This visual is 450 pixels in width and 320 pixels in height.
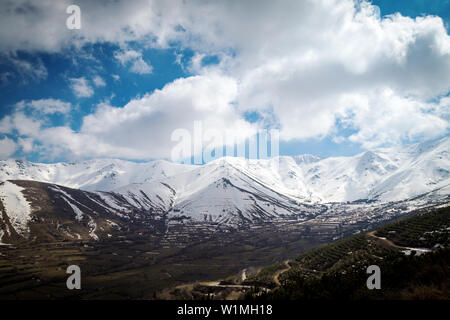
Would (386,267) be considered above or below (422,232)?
below

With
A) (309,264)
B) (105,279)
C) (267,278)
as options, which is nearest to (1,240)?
(105,279)

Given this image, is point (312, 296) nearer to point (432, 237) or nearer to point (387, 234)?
point (432, 237)

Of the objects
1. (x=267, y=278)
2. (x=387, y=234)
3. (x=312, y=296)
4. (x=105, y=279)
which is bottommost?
(x=105, y=279)

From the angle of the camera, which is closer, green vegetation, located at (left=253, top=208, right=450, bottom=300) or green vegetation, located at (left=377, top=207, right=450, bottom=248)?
green vegetation, located at (left=253, top=208, right=450, bottom=300)

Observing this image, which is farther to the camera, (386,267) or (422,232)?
(422,232)

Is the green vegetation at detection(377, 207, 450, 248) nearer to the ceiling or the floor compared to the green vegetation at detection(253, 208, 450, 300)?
nearer to the ceiling

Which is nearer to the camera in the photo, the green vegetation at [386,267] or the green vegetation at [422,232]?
the green vegetation at [386,267]

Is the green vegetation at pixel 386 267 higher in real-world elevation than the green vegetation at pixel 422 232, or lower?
lower
